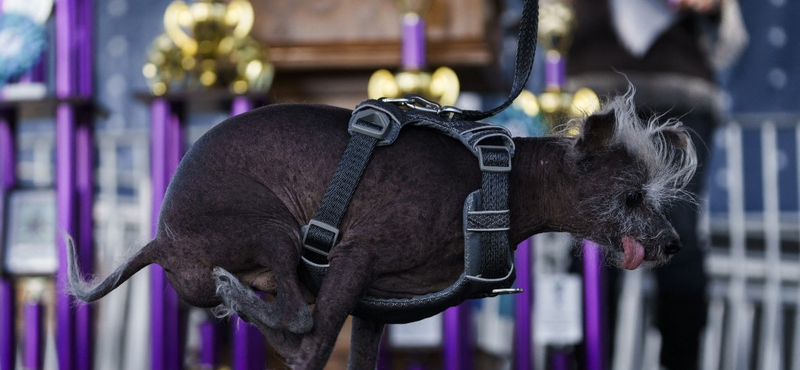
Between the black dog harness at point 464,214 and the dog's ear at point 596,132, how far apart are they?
37 millimetres

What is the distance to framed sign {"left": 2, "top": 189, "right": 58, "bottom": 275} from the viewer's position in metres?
0.95

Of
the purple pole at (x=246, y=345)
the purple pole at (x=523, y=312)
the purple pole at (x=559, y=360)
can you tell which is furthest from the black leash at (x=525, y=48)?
the purple pole at (x=559, y=360)

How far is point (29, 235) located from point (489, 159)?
2.17 feet

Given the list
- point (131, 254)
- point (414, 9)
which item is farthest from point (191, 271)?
point (414, 9)

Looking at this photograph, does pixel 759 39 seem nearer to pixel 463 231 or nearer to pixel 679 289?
pixel 679 289

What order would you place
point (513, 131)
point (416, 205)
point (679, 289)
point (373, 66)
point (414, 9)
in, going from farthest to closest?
point (679, 289) → point (373, 66) → point (414, 9) → point (513, 131) → point (416, 205)

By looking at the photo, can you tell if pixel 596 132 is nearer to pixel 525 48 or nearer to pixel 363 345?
pixel 525 48

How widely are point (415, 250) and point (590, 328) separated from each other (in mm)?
717

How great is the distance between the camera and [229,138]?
46 centimetres

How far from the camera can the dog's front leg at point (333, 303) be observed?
43 centimetres

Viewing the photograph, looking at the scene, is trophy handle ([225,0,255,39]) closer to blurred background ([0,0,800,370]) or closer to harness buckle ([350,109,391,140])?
blurred background ([0,0,800,370])

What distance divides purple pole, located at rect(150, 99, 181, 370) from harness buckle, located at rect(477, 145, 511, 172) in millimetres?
520

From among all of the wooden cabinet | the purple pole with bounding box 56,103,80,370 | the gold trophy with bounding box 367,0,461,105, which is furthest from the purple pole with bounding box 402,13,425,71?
the purple pole with bounding box 56,103,80,370

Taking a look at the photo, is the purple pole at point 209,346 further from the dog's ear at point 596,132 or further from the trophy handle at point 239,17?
the dog's ear at point 596,132
